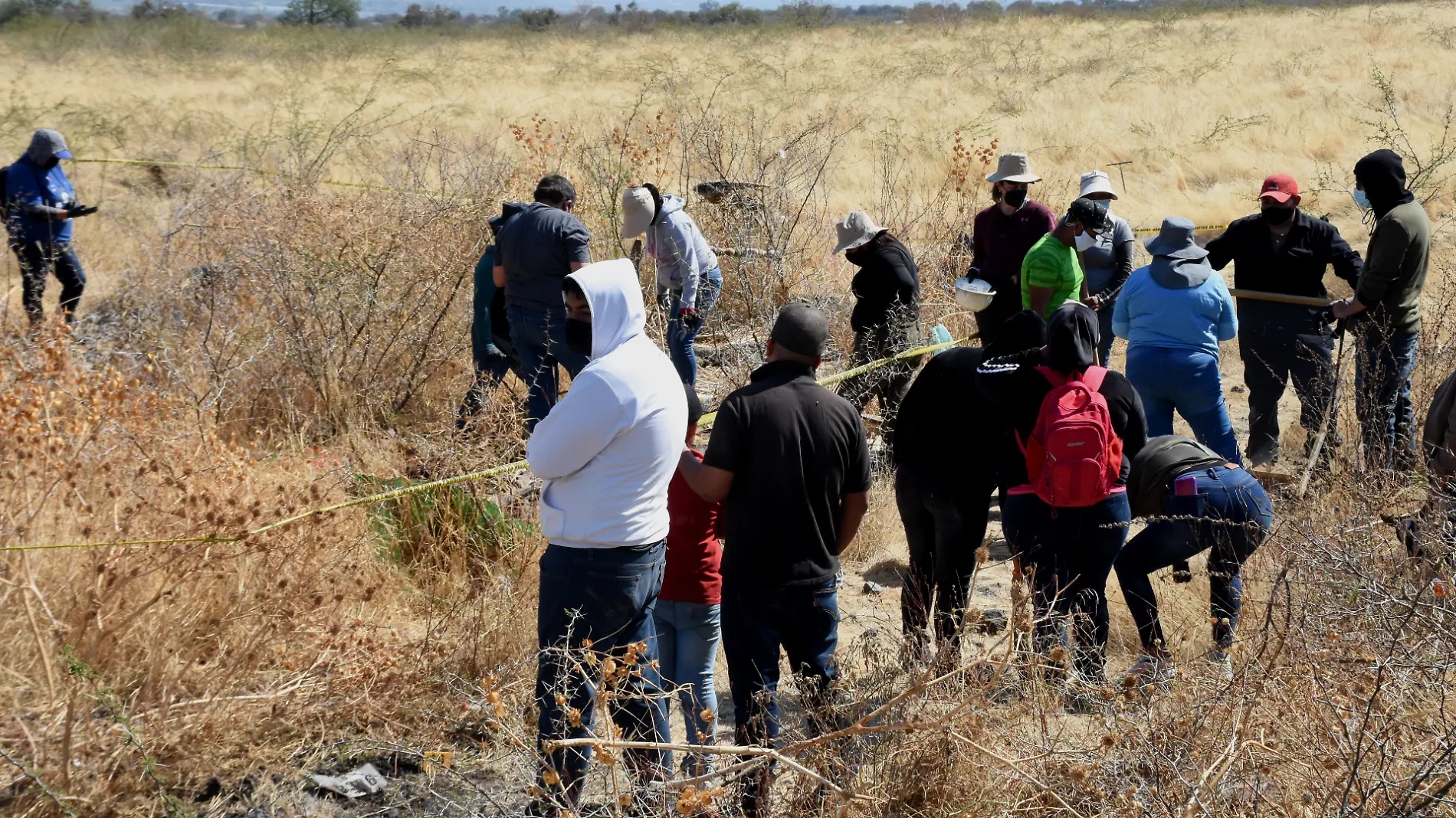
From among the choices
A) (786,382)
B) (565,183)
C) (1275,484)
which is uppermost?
(565,183)

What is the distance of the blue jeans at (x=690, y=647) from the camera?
150 inches

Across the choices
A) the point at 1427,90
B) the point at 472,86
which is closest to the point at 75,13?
the point at 472,86

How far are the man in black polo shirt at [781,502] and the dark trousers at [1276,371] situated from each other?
359 centimetres

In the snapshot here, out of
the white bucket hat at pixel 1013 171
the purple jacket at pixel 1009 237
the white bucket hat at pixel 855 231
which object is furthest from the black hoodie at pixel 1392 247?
the white bucket hat at pixel 855 231

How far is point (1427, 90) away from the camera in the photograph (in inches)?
821

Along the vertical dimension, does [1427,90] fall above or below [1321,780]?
above

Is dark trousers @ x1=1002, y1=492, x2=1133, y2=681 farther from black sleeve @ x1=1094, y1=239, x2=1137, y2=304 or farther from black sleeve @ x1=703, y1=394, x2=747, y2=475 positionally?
black sleeve @ x1=1094, y1=239, x2=1137, y2=304

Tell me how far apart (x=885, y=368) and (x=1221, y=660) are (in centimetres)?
268

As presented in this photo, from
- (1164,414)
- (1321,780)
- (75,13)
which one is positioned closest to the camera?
(1321,780)

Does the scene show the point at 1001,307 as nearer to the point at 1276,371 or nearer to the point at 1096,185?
the point at 1096,185

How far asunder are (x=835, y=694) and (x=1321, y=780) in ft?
4.88

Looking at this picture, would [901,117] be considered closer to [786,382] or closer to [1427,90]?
[1427,90]

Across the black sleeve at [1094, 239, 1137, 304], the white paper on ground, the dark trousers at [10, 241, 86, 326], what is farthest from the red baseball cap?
the dark trousers at [10, 241, 86, 326]

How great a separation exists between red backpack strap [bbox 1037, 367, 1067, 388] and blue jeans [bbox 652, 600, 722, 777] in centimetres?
134
